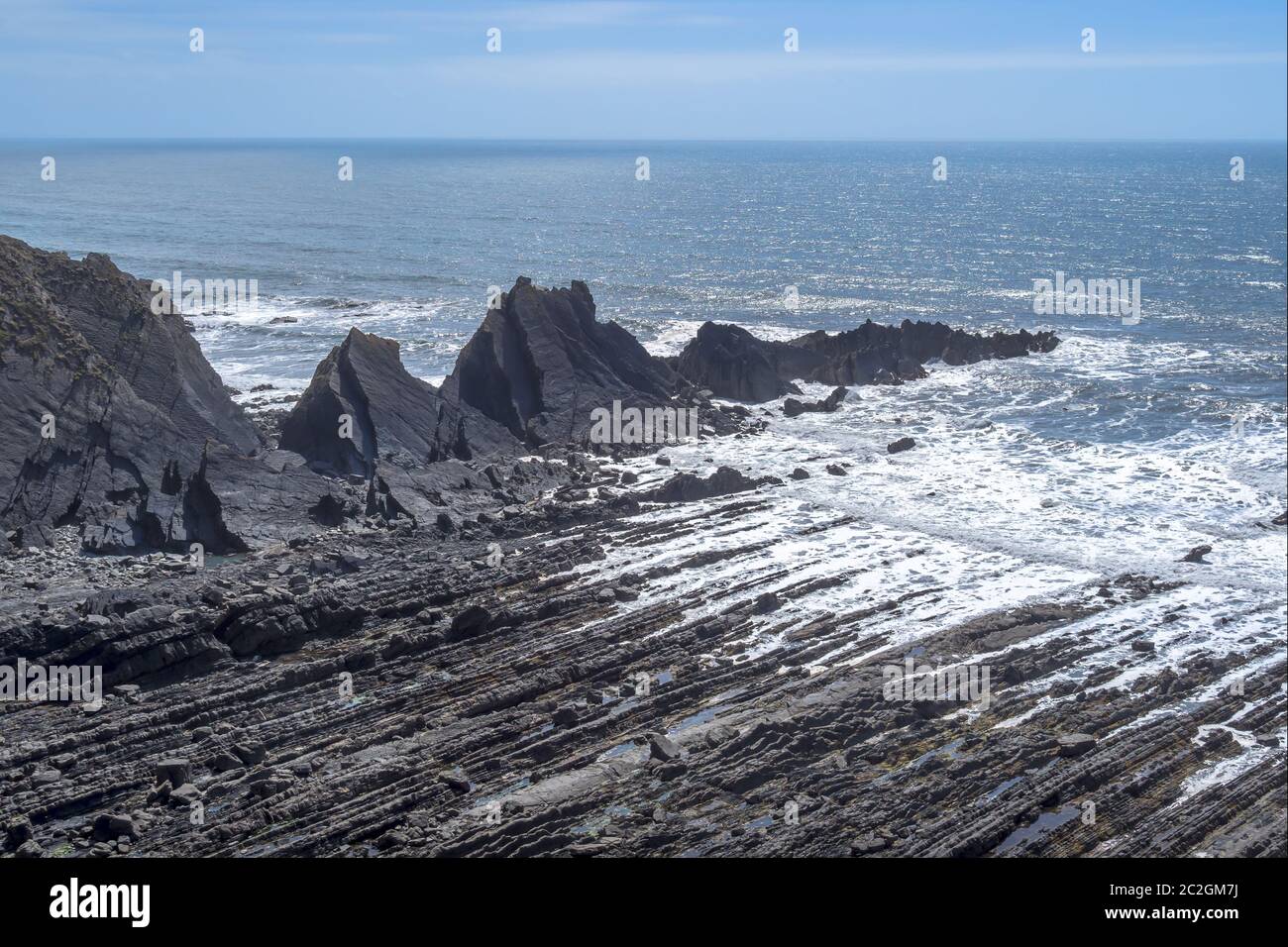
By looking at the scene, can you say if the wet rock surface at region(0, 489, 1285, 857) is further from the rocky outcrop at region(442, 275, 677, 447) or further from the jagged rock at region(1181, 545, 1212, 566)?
the rocky outcrop at region(442, 275, 677, 447)

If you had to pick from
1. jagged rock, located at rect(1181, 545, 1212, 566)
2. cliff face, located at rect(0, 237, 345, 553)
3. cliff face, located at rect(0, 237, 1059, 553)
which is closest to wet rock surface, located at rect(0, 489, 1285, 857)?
jagged rock, located at rect(1181, 545, 1212, 566)

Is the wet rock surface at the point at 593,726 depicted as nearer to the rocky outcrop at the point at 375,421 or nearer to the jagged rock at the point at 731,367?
the rocky outcrop at the point at 375,421

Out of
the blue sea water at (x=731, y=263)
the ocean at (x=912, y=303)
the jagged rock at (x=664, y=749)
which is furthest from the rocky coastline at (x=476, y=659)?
the blue sea water at (x=731, y=263)

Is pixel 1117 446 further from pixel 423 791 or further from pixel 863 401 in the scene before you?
pixel 423 791

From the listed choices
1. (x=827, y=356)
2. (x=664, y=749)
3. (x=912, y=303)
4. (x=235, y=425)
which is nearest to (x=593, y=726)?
(x=664, y=749)

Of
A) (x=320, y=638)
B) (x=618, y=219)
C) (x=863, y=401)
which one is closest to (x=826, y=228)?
(x=618, y=219)

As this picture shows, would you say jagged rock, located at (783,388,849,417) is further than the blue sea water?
No

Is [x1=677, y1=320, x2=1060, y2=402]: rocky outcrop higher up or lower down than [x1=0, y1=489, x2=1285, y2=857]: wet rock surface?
higher up
